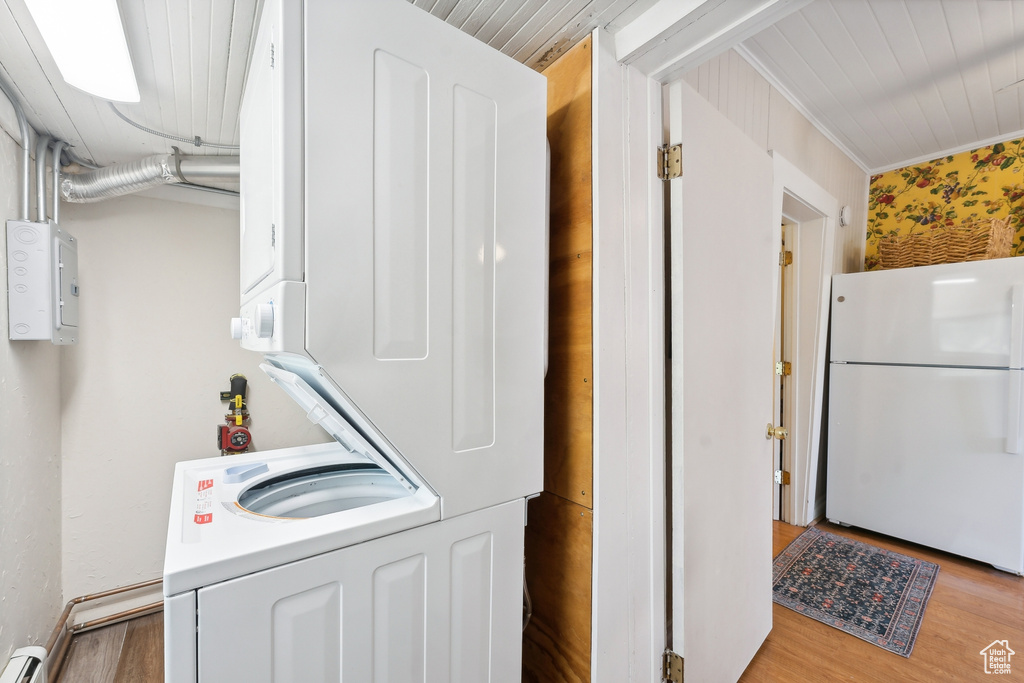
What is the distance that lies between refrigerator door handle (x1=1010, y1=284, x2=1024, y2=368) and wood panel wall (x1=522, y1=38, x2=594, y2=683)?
269 centimetres

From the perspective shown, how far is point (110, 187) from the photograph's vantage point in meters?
1.89

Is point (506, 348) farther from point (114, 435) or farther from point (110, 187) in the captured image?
point (114, 435)

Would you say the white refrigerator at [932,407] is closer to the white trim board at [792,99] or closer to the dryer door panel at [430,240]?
the white trim board at [792,99]

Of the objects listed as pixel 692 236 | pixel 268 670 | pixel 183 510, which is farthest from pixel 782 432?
pixel 183 510

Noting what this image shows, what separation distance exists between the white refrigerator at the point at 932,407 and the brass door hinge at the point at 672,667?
7.92ft

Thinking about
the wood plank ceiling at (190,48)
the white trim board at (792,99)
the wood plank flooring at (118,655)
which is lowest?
the wood plank flooring at (118,655)

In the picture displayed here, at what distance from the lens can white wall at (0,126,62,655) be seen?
1544 mm

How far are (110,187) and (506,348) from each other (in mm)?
1974

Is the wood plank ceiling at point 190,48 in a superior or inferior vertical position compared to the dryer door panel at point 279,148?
superior

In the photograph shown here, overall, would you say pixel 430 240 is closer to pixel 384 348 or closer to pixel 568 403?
pixel 384 348

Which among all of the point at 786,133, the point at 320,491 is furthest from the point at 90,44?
the point at 786,133

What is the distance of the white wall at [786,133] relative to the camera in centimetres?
190

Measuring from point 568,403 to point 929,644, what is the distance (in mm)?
2157

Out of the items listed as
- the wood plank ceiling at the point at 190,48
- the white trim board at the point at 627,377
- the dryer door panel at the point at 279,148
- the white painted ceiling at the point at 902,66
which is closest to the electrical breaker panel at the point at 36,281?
the wood plank ceiling at the point at 190,48
